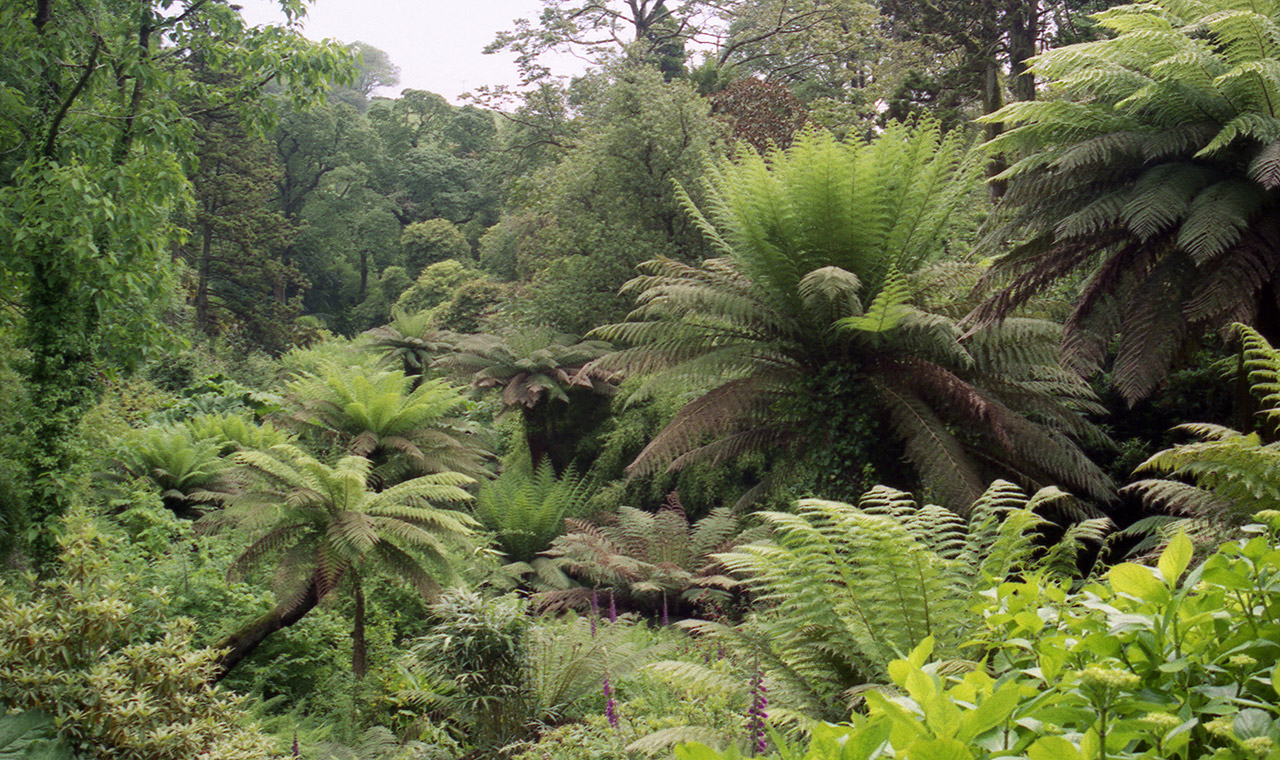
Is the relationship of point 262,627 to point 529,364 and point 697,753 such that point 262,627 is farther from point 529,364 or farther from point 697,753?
point 697,753

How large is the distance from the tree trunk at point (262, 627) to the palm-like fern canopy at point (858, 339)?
1.95 meters

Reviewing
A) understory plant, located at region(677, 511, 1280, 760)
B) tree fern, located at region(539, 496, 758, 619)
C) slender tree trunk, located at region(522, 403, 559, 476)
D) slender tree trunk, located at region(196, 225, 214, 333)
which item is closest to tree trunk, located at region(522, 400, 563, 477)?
slender tree trunk, located at region(522, 403, 559, 476)

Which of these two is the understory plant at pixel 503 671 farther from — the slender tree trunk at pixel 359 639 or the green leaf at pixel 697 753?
the green leaf at pixel 697 753

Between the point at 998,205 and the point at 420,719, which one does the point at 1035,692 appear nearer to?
the point at 998,205

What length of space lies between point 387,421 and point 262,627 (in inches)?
105

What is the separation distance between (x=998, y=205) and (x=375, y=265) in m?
21.7

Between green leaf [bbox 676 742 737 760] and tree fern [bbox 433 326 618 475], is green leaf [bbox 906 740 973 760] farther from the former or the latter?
tree fern [bbox 433 326 618 475]

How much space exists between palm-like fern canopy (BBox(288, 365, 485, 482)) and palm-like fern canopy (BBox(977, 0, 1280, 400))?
504 centimetres

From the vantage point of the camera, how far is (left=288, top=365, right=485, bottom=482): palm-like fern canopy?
22.2 feet

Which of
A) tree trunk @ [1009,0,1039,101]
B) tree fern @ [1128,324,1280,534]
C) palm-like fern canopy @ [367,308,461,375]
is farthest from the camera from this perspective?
palm-like fern canopy @ [367,308,461,375]

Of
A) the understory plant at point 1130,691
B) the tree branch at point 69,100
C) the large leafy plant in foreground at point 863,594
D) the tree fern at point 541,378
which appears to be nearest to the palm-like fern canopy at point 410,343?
the tree fern at point 541,378

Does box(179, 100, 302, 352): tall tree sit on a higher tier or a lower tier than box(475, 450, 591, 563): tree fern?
higher

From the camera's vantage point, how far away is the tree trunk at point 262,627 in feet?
14.0

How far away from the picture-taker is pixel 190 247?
58.0 feet
